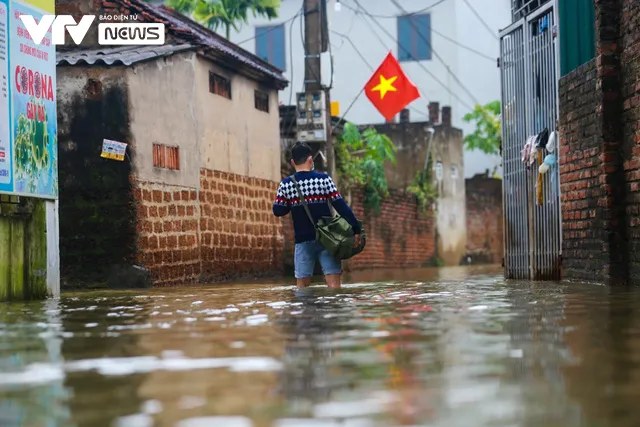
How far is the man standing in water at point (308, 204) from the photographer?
9820 millimetres

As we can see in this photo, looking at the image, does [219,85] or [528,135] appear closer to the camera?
[528,135]

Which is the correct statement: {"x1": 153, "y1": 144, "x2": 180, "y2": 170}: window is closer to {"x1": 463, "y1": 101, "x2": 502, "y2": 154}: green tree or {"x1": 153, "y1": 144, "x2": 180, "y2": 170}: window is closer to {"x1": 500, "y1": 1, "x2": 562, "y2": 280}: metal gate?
{"x1": 500, "y1": 1, "x2": 562, "y2": 280}: metal gate

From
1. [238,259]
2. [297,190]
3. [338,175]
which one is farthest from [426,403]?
[338,175]

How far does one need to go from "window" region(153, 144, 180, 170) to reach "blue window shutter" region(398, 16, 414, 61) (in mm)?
24213

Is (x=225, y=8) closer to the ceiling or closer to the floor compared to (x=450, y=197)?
closer to the ceiling

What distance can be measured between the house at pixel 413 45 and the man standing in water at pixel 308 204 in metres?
29.7

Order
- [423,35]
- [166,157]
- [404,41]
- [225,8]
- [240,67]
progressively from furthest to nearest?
[404,41], [423,35], [225,8], [240,67], [166,157]

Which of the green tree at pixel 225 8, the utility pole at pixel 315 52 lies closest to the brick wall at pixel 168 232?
the utility pole at pixel 315 52

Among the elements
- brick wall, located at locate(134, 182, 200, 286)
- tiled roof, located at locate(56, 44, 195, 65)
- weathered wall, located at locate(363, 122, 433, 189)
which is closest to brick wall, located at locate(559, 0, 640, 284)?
brick wall, located at locate(134, 182, 200, 286)

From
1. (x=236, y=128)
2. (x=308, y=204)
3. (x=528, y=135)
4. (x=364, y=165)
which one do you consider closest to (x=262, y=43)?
(x=364, y=165)

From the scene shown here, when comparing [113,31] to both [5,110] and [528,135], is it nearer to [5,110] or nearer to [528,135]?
[528,135]

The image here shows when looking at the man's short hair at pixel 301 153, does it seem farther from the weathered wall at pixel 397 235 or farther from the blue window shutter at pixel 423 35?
the blue window shutter at pixel 423 35

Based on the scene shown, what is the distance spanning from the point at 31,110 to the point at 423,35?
31064mm

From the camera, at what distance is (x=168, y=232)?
54.9 ft
